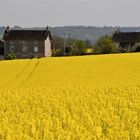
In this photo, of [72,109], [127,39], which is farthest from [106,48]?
[72,109]

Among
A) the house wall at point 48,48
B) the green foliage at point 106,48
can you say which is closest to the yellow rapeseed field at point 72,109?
the green foliage at point 106,48

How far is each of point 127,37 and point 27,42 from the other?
1895 cm

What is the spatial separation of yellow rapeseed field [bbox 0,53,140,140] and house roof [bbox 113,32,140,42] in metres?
65.7

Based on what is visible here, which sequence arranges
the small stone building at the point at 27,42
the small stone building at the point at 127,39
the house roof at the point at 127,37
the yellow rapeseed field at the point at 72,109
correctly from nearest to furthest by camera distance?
the yellow rapeseed field at the point at 72,109, the small stone building at the point at 27,42, the small stone building at the point at 127,39, the house roof at the point at 127,37

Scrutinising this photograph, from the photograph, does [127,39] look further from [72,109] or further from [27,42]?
[72,109]

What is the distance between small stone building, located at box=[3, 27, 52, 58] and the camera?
90938mm

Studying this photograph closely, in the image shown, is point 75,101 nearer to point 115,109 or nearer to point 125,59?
point 115,109

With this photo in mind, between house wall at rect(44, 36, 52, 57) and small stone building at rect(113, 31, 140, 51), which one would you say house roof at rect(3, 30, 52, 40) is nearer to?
house wall at rect(44, 36, 52, 57)

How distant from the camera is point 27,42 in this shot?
92312mm

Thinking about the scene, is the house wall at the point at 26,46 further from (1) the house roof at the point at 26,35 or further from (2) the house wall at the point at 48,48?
(2) the house wall at the point at 48,48

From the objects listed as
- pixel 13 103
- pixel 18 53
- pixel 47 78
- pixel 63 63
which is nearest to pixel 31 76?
pixel 47 78

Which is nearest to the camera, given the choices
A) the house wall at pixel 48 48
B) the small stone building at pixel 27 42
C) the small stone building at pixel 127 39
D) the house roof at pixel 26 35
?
the small stone building at pixel 27 42

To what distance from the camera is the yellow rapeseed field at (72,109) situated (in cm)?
1321

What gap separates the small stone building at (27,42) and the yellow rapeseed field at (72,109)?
183ft
